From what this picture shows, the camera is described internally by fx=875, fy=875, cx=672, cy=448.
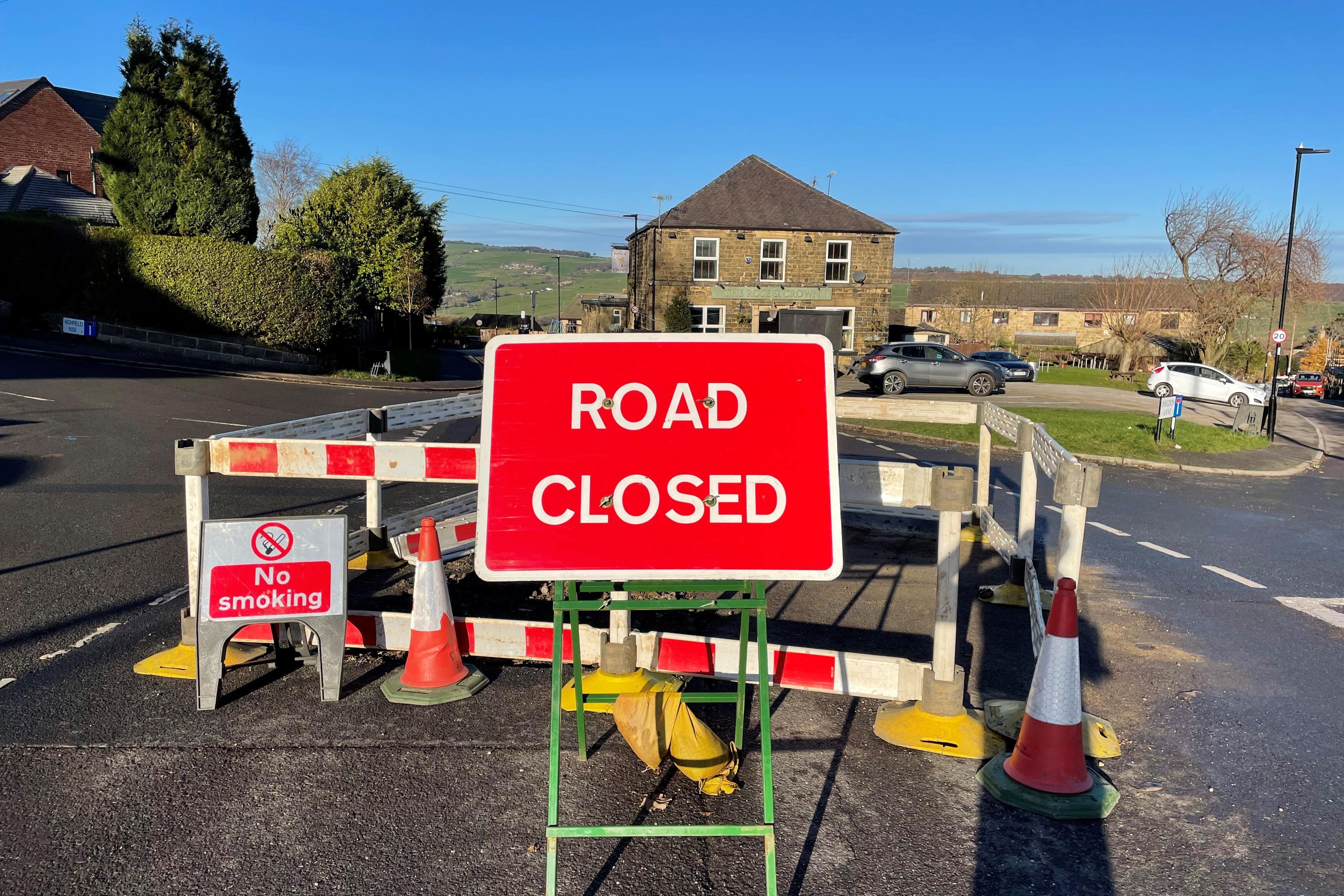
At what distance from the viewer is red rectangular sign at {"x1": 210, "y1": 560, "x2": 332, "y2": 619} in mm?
4457

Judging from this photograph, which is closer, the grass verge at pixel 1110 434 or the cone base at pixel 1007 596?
the cone base at pixel 1007 596

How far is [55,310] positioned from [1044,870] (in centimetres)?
3363

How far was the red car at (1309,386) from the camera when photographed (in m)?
42.5

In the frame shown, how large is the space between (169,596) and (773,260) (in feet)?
112

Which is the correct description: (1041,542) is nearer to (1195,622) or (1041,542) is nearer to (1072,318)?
(1195,622)

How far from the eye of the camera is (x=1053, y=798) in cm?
373

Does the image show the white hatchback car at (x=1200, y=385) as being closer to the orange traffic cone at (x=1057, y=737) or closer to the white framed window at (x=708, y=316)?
the white framed window at (x=708, y=316)

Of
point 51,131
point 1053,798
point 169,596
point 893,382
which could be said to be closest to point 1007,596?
point 1053,798

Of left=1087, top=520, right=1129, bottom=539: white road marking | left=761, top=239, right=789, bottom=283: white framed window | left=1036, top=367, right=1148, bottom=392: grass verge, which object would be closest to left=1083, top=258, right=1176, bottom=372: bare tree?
left=1036, top=367, right=1148, bottom=392: grass verge

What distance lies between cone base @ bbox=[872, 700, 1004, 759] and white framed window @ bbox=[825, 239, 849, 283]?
35.5m

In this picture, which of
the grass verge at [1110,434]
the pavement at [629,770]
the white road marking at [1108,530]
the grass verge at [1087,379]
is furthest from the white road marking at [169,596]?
the grass verge at [1087,379]

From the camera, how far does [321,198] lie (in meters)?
38.2

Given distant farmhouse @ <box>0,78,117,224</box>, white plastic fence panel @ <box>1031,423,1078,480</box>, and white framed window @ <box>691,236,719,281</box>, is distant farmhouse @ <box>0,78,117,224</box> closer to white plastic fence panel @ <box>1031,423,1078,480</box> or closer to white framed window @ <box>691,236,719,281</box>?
white framed window @ <box>691,236,719,281</box>

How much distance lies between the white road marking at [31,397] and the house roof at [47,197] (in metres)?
19.2
